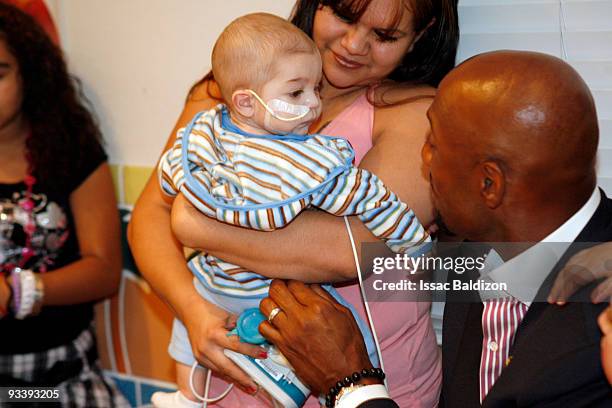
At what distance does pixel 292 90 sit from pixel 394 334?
58cm

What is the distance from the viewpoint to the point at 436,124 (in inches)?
52.5

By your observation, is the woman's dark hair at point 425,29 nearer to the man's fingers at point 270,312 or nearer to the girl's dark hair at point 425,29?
the girl's dark hair at point 425,29

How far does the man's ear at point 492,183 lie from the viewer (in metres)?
1.24

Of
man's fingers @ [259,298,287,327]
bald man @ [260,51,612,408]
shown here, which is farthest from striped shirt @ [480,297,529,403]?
man's fingers @ [259,298,287,327]

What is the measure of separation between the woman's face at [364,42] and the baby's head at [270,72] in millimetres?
191

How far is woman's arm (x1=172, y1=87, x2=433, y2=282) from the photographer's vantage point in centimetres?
148

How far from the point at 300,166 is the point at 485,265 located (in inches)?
15.6

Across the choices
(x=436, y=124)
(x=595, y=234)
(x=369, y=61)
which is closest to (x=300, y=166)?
(x=436, y=124)

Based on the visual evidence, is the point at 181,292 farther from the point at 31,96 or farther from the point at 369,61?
the point at 31,96

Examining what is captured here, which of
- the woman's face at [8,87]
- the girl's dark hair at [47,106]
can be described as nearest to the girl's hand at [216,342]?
the girl's dark hair at [47,106]

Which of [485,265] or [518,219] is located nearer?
[518,219]

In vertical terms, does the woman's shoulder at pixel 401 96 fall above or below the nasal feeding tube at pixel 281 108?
below

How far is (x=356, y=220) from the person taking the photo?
148 centimetres

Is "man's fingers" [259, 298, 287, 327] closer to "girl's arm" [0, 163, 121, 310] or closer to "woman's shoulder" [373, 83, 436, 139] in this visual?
"woman's shoulder" [373, 83, 436, 139]
